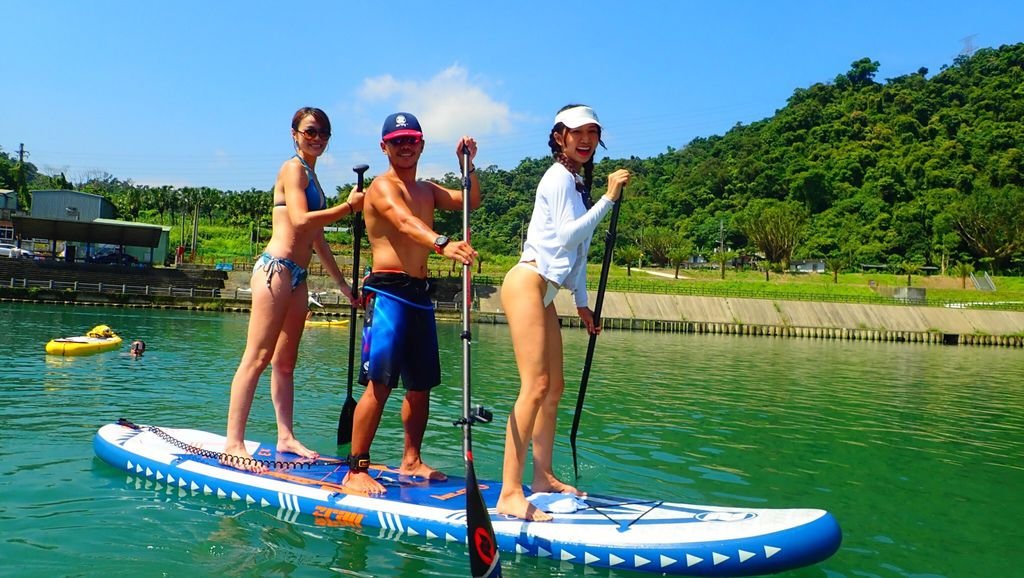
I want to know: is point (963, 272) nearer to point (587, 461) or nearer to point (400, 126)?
point (587, 461)

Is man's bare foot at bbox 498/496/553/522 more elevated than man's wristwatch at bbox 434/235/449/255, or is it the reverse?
man's wristwatch at bbox 434/235/449/255

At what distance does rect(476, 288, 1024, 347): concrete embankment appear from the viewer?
158 feet

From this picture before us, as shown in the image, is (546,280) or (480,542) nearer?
(480,542)

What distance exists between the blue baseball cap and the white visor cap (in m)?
1.17

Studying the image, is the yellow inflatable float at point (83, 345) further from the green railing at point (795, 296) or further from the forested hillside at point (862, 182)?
the forested hillside at point (862, 182)

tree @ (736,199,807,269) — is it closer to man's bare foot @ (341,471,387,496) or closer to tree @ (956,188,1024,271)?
tree @ (956,188,1024,271)

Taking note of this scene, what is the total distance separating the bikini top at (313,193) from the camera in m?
6.10

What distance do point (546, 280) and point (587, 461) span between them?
3.23m

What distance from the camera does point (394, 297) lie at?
5277mm

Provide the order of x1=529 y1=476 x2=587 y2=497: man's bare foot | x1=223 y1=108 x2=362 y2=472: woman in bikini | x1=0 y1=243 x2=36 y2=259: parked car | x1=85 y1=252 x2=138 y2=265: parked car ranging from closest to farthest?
x1=529 y1=476 x2=587 y2=497: man's bare foot < x1=223 y1=108 x2=362 y2=472: woman in bikini < x1=0 y1=243 x2=36 y2=259: parked car < x1=85 y1=252 x2=138 y2=265: parked car

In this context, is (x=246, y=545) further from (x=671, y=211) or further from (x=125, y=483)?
(x=671, y=211)

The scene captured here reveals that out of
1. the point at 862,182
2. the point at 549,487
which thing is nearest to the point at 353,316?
the point at 549,487

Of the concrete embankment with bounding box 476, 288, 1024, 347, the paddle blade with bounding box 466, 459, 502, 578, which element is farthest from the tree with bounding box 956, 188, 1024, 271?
the paddle blade with bounding box 466, 459, 502, 578

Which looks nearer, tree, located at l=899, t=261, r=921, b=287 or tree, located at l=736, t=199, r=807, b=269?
tree, located at l=899, t=261, r=921, b=287
